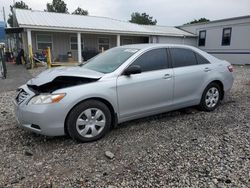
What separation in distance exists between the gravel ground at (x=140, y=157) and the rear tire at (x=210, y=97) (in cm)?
52

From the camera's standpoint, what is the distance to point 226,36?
18.2 m

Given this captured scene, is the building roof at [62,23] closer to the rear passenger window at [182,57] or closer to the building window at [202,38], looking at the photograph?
the building window at [202,38]

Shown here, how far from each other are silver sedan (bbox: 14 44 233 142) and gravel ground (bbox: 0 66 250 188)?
31 cm

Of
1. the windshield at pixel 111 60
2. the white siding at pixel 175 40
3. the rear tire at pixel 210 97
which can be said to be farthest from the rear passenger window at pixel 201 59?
the white siding at pixel 175 40

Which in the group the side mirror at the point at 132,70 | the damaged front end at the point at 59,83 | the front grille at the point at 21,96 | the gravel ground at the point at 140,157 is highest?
the side mirror at the point at 132,70

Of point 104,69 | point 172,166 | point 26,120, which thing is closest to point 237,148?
point 172,166

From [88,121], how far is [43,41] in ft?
47.9

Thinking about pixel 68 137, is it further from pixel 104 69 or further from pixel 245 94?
pixel 245 94

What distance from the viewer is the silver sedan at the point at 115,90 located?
304cm

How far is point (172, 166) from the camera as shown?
105 inches

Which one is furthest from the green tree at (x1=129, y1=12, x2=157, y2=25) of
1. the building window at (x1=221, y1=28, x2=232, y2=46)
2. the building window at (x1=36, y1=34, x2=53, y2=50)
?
the building window at (x1=36, y1=34, x2=53, y2=50)

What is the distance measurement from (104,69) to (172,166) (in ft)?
6.56

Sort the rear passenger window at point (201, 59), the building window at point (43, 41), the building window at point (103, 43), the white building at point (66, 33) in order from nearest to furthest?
the rear passenger window at point (201, 59)
the white building at point (66, 33)
the building window at point (43, 41)
the building window at point (103, 43)

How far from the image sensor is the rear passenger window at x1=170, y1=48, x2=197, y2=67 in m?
4.20
